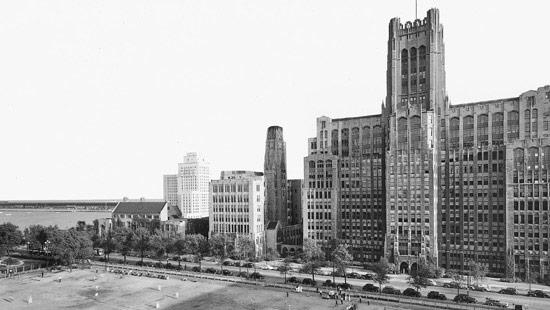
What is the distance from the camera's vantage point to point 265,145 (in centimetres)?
19712

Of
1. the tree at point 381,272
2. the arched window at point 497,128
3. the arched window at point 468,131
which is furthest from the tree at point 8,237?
the arched window at point 497,128

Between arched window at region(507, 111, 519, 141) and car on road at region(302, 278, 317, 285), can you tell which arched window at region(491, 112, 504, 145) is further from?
car on road at region(302, 278, 317, 285)

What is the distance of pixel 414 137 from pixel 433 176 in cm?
1514

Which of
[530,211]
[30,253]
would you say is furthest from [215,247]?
[530,211]

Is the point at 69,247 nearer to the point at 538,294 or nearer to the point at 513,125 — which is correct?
the point at 538,294

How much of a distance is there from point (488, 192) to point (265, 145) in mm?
103955

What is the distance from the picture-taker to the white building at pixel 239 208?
163375mm

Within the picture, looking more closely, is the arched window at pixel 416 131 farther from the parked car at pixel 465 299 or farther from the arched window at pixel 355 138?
the parked car at pixel 465 299

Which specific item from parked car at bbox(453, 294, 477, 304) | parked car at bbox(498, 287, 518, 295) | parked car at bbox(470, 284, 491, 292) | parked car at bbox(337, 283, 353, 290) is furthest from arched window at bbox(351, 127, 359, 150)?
parked car at bbox(453, 294, 477, 304)

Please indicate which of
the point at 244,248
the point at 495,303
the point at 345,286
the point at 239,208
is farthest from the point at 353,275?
the point at 239,208

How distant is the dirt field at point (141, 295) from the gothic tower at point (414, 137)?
179 ft

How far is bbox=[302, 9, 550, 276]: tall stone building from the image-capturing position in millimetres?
120188

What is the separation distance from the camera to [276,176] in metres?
191

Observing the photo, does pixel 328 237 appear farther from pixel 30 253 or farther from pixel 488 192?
pixel 30 253
